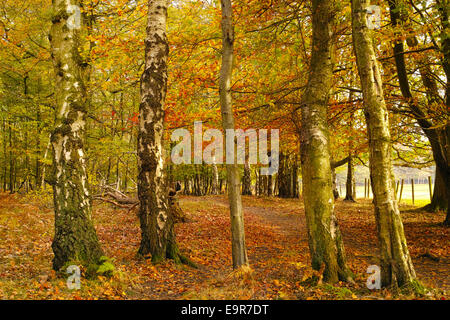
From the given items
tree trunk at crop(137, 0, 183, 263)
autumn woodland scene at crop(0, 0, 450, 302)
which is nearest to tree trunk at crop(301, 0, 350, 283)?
autumn woodland scene at crop(0, 0, 450, 302)

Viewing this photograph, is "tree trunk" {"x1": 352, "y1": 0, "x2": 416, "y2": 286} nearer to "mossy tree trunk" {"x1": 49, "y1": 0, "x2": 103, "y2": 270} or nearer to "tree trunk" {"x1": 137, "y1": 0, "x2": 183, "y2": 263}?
Result: "tree trunk" {"x1": 137, "y1": 0, "x2": 183, "y2": 263}

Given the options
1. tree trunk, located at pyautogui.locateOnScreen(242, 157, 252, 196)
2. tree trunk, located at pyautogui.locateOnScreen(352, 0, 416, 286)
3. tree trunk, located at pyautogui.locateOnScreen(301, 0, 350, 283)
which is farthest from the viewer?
tree trunk, located at pyautogui.locateOnScreen(242, 157, 252, 196)

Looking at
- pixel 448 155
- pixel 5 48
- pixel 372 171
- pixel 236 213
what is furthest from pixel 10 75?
pixel 448 155

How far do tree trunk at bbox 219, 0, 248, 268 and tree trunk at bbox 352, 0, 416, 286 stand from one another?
247 cm

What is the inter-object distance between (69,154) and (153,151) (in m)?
1.86

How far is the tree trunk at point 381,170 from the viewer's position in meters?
5.14

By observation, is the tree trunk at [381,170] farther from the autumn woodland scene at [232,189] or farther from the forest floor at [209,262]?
the forest floor at [209,262]

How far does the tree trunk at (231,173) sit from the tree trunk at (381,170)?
8.09 feet

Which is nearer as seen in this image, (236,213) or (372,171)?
(372,171)

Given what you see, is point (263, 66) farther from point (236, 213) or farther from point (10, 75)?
point (10, 75)

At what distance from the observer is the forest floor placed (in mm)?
5259
